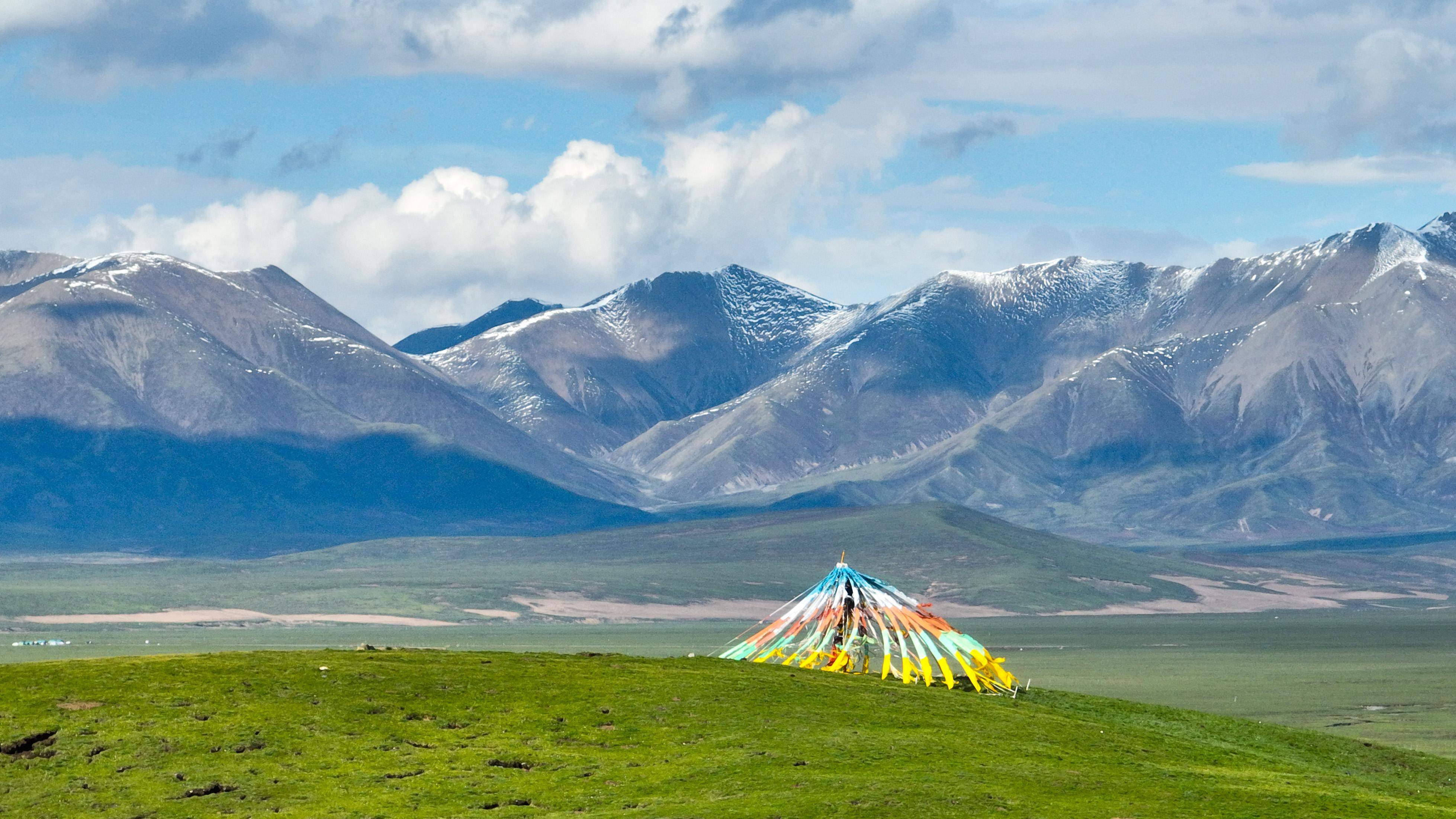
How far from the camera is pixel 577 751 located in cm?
5609

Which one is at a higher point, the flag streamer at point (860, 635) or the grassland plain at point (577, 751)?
the flag streamer at point (860, 635)

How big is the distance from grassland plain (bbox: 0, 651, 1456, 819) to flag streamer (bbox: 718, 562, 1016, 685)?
26.9 ft

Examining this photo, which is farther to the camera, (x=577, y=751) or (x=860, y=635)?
(x=860, y=635)

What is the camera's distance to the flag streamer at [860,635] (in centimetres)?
7769

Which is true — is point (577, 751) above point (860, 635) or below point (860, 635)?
below

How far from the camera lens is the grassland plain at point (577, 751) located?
5019 centimetres

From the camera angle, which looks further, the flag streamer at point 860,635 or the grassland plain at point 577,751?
the flag streamer at point 860,635

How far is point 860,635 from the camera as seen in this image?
8088 cm

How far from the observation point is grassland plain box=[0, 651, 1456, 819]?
165ft

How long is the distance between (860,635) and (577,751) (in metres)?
27.0

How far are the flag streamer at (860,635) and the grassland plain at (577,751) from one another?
26.9ft

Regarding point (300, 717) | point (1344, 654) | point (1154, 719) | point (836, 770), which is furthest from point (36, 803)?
point (1344, 654)

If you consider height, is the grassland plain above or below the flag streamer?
below

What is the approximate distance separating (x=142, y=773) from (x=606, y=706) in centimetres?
1603
